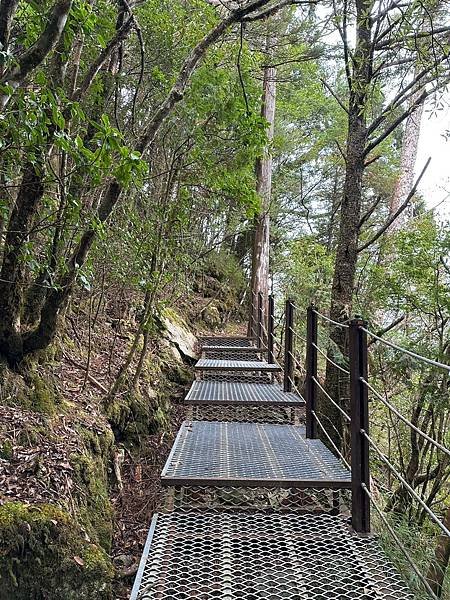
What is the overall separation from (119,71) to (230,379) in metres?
3.43

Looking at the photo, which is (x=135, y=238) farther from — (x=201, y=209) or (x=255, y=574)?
(x=201, y=209)

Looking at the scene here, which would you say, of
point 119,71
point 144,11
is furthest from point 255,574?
point 144,11

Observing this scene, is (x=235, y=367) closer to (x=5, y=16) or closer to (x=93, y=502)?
(x=93, y=502)

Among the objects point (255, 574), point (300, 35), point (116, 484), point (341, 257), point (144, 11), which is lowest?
point (116, 484)

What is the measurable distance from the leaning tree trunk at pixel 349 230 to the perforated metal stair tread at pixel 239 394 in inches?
14.3

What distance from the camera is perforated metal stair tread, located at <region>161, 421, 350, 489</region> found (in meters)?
2.31

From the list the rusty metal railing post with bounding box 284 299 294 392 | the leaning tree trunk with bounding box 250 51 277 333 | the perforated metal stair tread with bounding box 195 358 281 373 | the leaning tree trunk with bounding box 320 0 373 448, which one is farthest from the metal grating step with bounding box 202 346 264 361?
the leaning tree trunk with bounding box 320 0 373 448

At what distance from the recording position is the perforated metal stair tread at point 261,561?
5.34 ft

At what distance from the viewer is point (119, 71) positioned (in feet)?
12.1

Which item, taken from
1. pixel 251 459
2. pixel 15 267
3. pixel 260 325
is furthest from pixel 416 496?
pixel 260 325

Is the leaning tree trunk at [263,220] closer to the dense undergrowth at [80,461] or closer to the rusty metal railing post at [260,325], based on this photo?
the rusty metal railing post at [260,325]

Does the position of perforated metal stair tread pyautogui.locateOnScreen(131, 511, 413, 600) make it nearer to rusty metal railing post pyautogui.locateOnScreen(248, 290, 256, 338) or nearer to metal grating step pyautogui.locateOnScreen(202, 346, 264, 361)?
metal grating step pyautogui.locateOnScreen(202, 346, 264, 361)

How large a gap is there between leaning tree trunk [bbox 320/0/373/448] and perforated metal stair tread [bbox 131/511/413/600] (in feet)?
6.26

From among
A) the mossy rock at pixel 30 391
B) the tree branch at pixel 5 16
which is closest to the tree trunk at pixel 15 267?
the mossy rock at pixel 30 391
